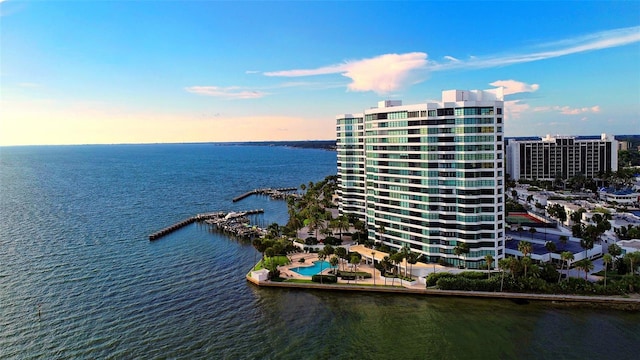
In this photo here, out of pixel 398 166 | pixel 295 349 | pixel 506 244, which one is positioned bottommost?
pixel 295 349

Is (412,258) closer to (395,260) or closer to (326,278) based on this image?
(395,260)

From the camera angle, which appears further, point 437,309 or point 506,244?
point 506,244

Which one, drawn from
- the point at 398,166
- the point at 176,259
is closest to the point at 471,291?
the point at 398,166

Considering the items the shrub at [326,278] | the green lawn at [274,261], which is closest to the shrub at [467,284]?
the shrub at [326,278]

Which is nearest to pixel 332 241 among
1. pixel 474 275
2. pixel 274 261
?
pixel 274 261

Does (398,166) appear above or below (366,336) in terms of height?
above

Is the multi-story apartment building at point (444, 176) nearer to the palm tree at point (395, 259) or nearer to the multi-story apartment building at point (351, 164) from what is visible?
the palm tree at point (395, 259)

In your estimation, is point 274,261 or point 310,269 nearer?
point 274,261

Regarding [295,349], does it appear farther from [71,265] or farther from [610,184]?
[610,184]
